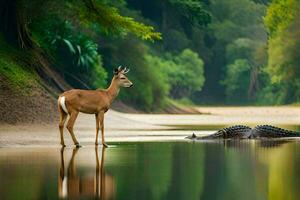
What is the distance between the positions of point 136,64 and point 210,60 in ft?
144

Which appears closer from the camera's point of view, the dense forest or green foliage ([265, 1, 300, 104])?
the dense forest

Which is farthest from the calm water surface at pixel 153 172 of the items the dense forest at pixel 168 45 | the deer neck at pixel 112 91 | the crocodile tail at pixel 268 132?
the dense forest at pixel 168 45

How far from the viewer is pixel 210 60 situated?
343 ft

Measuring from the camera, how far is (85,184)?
48.3 ft

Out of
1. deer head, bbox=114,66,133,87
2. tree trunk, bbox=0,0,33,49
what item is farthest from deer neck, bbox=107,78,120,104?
tree trunk, bbox=0,0,33,49

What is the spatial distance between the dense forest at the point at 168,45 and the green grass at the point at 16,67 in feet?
1.70

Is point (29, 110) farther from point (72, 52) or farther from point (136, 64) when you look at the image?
point (136, 64)

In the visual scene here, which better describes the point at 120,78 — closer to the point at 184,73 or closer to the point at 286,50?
the point at 286,50

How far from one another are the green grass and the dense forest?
52 centimetres

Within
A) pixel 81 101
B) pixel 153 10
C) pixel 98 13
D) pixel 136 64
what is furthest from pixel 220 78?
pixel 81 101

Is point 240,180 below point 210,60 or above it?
below

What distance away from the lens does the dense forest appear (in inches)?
1458

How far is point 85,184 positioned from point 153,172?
2268 mm

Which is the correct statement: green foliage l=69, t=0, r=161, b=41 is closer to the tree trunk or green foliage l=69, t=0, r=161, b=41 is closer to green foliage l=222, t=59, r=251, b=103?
the tree trunk
